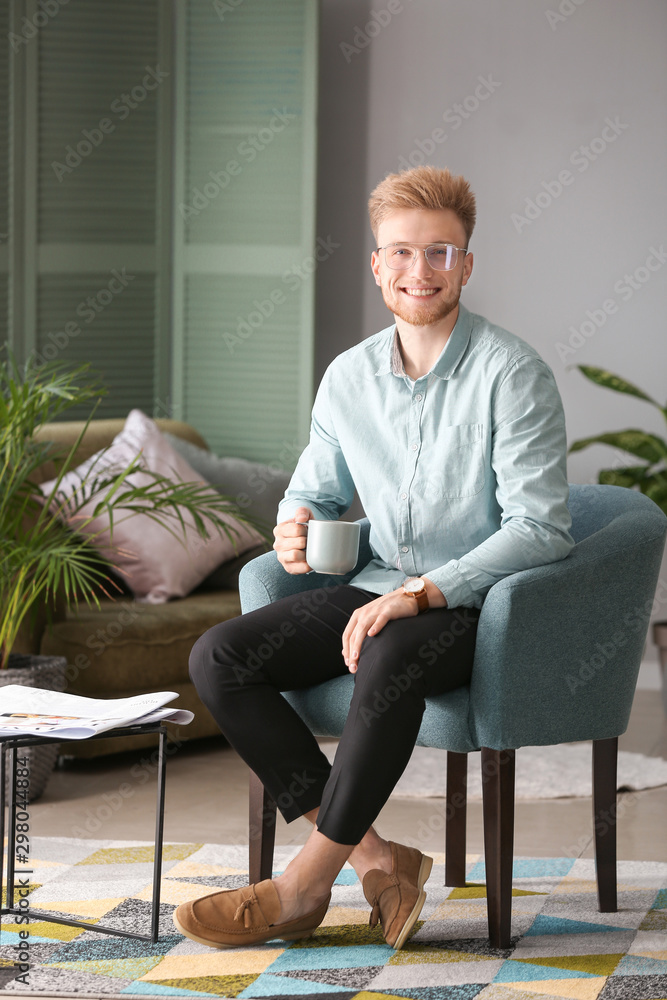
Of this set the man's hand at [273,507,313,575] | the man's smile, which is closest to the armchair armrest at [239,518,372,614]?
the man's hand at [273,507,313,575]

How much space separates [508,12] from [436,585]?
120 inches

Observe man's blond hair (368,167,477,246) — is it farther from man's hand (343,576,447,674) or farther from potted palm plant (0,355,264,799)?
potted palm plant (0,355,264,799)

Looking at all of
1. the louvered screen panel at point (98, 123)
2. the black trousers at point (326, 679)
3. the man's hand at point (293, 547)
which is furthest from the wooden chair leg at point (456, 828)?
the louvered screen panel at point (98, 123)

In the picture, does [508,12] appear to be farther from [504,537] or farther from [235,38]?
[504,537]

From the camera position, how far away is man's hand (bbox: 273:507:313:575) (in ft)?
6.77

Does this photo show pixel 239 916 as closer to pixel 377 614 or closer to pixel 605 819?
pixel 377 614

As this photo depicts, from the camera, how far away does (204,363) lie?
14.6ft

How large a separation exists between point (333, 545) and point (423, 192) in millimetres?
592

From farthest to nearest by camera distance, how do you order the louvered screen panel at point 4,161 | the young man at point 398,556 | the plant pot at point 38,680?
the louvered screen panel at point 4,161 < the plant pot at point 38,680 < the young man at point 398,556

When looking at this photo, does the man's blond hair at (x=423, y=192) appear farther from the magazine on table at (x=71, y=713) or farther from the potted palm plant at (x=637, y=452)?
the potted palm plant at (x=637, y=452)

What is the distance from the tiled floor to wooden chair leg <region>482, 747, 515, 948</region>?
63cm

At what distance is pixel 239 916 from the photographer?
1.85 m

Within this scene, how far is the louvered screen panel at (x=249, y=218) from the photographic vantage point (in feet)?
13.9

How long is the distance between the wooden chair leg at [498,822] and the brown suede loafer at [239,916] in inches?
11.4
